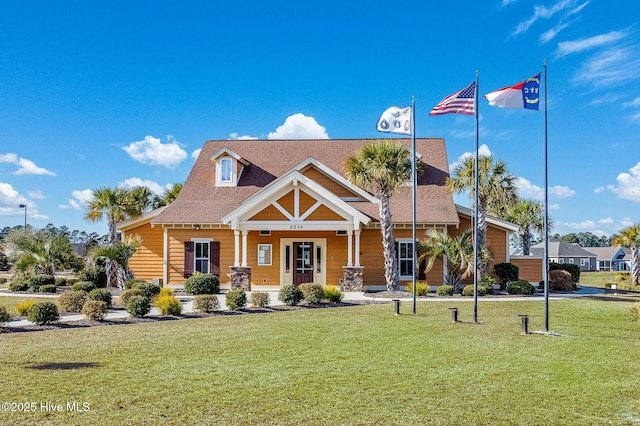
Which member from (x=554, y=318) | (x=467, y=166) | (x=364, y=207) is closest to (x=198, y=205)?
(x=364, y=207)

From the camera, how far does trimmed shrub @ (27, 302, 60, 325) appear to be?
1333 centimetres

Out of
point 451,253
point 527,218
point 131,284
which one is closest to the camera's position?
point 131,284

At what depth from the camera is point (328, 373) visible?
8.23 meters

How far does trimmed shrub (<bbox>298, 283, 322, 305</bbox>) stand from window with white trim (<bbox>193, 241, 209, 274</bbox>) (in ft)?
28.2

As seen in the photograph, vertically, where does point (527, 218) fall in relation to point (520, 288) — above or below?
above

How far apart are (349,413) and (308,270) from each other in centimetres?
1819

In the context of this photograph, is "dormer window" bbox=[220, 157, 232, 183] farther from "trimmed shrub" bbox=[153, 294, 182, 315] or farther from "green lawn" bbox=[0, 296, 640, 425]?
"green lawn" bbox=[0, 296, 640, 425]

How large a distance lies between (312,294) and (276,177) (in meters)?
Answer: 11.3

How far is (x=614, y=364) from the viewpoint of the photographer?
894 centimetres

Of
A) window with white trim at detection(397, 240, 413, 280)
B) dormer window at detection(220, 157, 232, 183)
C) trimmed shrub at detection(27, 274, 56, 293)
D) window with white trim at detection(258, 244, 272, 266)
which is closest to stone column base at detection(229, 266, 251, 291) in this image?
window with white trim at detection(258, 244, 272, 266)

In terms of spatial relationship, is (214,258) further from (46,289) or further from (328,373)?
(328,373)

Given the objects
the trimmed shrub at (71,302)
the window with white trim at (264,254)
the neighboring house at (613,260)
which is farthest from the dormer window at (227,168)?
the neighboring house at (613,260)

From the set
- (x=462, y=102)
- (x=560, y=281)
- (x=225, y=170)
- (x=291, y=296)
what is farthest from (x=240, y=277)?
(x=560, y=281)

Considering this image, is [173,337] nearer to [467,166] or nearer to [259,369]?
[259,369]
